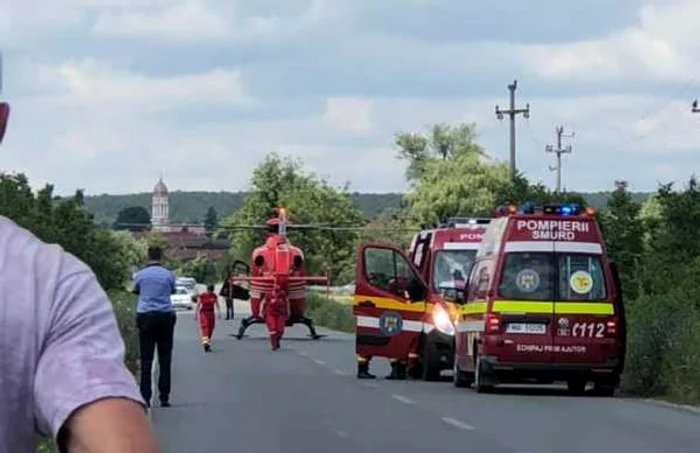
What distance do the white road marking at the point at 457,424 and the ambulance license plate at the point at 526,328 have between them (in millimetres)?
4169

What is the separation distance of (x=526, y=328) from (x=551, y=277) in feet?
2.62

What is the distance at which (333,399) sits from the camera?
73.3 ft

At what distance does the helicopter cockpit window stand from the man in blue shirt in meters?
7.48

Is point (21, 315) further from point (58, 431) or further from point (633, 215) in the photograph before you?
point (633, 215)

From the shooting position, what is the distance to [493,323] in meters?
22.7

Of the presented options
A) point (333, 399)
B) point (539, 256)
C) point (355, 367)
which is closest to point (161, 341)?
point (333, 399)

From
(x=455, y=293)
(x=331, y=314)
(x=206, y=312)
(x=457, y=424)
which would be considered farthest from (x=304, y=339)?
(x=457, y=424)

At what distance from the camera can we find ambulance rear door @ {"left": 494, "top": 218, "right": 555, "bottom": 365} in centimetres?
2270

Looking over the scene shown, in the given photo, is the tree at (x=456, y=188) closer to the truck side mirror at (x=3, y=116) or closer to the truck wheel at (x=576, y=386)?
the truck wheel at (x=576, y=386)

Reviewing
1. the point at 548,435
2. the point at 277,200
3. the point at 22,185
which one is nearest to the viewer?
the point at 548,435

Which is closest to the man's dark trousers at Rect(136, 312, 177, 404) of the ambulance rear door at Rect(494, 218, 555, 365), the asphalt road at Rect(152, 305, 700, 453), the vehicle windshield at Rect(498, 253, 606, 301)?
the asphalt road at Rect(152, 305, 700, 453)

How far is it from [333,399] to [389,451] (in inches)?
283

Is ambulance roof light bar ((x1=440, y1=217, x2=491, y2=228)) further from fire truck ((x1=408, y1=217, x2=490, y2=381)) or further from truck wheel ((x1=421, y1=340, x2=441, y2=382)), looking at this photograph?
truck wheel ((x1=421, y1=340, x2=441, y2=382))

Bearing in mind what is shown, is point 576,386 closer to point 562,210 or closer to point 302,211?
point 562,210
